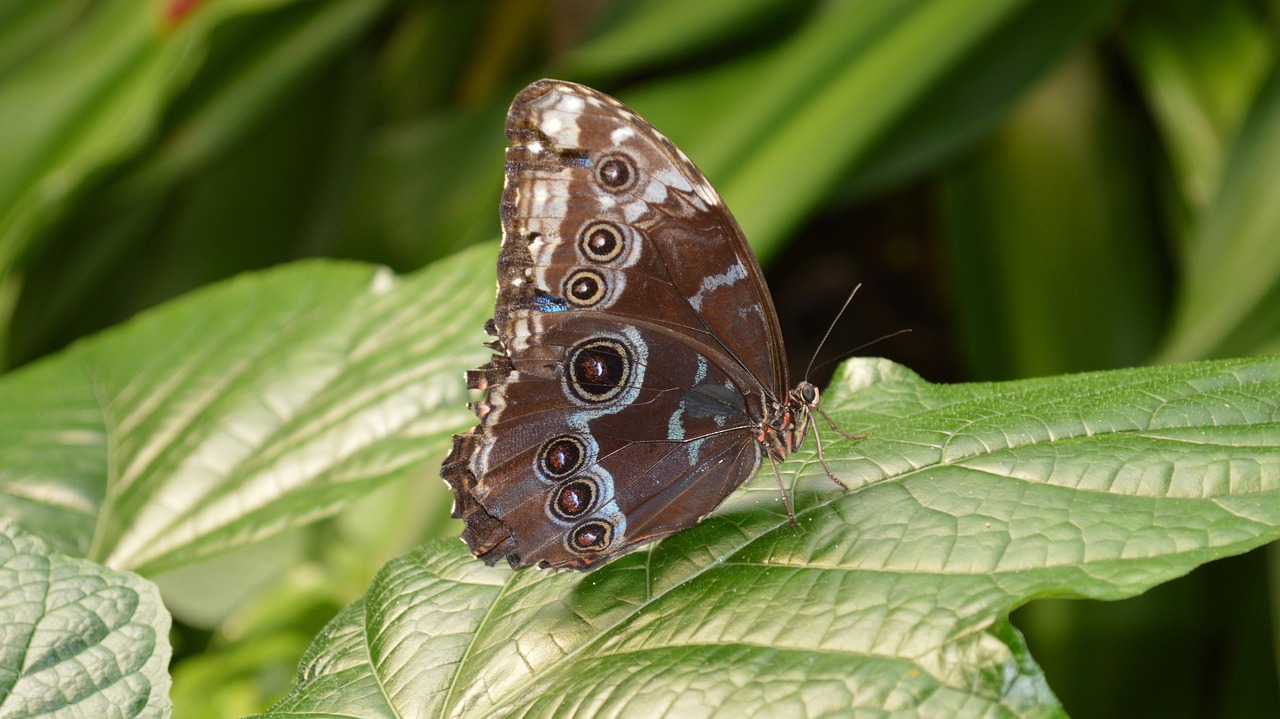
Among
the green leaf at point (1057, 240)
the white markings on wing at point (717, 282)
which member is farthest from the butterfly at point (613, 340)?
the green leaf at point (1057, 240)

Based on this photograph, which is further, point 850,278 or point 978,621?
point 850,278

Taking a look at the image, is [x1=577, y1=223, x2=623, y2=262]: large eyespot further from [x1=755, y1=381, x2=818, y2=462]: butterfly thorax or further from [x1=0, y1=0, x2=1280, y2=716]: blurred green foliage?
[x1=0, y1=0, x2=1280, y2=716]: blurred green foliage

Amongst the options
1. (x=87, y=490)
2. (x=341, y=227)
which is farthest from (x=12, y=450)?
(x=341, y=227)

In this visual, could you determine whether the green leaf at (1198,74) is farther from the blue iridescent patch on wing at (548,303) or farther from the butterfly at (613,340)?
the blue iridescent patch on wing at (548,303)

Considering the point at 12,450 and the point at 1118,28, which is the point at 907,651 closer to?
the point at 12,450

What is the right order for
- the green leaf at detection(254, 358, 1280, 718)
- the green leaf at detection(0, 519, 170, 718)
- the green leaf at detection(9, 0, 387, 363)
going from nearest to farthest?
the green leaf at detection(254, 358, 1280, 718) → the green leaf at detection(0, 519, 170, 718) → the green leaf at detection(9, 0, 387, 363)

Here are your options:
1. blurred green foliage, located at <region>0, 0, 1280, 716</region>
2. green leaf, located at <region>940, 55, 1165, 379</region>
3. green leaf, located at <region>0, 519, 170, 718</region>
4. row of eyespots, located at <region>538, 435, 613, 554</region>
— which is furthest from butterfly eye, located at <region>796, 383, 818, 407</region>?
green leaf, located at <region>940, 55, 1165, 379</region>
